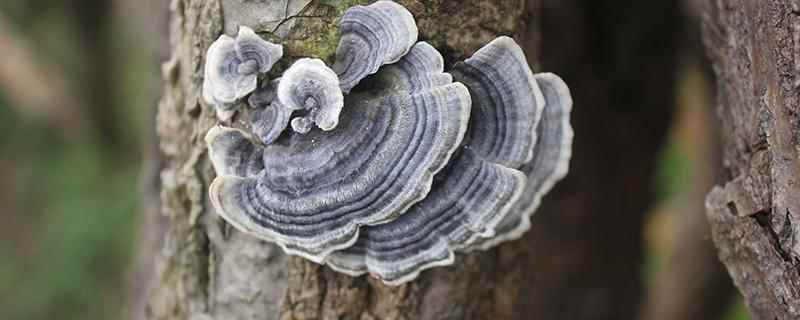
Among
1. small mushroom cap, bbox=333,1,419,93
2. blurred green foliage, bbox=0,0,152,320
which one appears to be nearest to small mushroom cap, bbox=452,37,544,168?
small mushroom cap, bbox=333,1,419,93

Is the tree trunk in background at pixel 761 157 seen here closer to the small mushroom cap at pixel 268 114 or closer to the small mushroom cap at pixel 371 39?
the small mushroom cap at pixel 371 39

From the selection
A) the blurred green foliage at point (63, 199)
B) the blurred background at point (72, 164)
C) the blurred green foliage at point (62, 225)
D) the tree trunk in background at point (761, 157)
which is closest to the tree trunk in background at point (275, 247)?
the tree trunk in background at point (761, 157)

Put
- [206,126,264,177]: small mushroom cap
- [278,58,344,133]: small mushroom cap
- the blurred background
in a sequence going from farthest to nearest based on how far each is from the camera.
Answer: the blurred background
[206,126,264,177]: small mushroom cap
[278,58,344,133]: small mushroom cap

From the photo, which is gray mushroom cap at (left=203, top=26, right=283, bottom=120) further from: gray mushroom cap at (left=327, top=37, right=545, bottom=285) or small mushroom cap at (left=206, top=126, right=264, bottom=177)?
gray mushroom cap at (left=327, top=37, right=545, bottom=285)

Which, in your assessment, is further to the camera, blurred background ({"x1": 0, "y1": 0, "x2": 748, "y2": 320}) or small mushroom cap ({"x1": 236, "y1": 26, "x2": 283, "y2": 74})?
blurred background ({"x1": 0, "y1": 0, "x2": 748, "y2": 320})

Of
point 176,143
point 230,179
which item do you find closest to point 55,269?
point 176,143

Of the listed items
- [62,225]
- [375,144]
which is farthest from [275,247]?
[62,225]

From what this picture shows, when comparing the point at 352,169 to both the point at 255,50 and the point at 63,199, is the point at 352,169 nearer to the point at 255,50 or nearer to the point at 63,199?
the point at 255,50
